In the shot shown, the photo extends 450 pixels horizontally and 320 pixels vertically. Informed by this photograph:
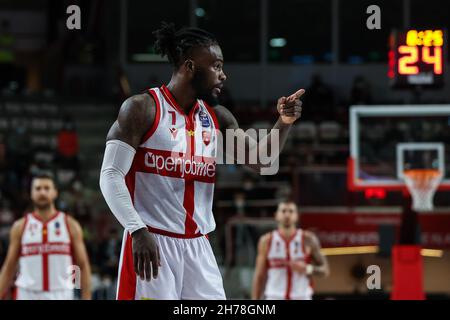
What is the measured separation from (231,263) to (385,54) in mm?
9090

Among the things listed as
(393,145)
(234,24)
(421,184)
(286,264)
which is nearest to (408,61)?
(421,184)

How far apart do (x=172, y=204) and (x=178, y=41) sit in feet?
2.67

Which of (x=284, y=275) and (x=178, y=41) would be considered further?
(x=284, y=275)

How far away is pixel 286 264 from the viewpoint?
9.39 meters

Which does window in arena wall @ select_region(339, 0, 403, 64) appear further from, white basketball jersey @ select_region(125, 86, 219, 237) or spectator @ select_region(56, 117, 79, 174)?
white basketball jersey @ select_region(125, 86, 219, 237)

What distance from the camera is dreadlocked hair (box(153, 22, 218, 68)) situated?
175 inches

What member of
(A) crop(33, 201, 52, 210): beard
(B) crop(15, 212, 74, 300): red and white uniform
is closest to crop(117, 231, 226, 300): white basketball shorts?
(B) crop(15, 212, 74, 300): red and white uniform

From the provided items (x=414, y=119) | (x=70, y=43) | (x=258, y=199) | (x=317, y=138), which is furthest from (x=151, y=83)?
(x=414, y=119)

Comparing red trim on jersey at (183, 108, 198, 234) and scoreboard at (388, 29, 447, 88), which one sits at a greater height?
scoreboard at (388, 29, 447, 88)

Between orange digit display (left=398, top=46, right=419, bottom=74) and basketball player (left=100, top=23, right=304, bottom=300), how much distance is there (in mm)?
7184

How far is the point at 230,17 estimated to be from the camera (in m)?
20.5

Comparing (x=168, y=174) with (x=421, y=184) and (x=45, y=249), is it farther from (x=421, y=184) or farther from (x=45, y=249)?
(x=421, y=184)

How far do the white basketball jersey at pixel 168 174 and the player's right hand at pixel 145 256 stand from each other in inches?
11.0
